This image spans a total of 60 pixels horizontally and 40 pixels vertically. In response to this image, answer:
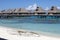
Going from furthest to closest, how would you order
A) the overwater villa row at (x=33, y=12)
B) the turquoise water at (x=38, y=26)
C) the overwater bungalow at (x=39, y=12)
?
the overwater bungalow at (x=39, y=12)
the overwater villa row at (x=33, y=12)
the turquoise water at (x=38, y=26)

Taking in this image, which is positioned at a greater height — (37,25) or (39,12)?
(39,12)

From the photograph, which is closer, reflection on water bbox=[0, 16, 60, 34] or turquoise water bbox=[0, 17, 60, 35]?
turquoise water bbox=[0, 17, 60, 35]

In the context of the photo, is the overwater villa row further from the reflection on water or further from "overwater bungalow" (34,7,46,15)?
the reflection on water

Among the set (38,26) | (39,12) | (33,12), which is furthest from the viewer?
(33,12)

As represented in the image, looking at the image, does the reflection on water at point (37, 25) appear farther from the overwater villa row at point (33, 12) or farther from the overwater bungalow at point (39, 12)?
the overwater bungalow at point (39, 12)

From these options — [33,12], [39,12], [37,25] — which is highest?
[33,12]

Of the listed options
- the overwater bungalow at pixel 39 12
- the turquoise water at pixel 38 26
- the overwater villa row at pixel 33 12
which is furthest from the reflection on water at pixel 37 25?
the overwater bungalow at pixel 39 12

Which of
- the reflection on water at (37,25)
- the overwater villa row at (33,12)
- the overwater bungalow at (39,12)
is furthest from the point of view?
the overwater bungalow at (39,12)

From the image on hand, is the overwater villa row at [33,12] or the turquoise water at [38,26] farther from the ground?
the overwater villa row at [33,12]

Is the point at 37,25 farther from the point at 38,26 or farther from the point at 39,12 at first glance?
the point at 39,12

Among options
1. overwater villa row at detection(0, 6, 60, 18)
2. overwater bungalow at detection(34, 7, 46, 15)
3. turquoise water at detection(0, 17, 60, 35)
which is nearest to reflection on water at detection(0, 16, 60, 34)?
turquoise water at detection(0, 17, 60, 35)

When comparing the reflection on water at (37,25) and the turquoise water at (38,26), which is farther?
the reflection on water at (37,25)

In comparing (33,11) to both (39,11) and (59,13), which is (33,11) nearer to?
(39,11)

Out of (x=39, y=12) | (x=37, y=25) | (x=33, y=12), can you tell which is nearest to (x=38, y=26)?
(x=37, y=25)
